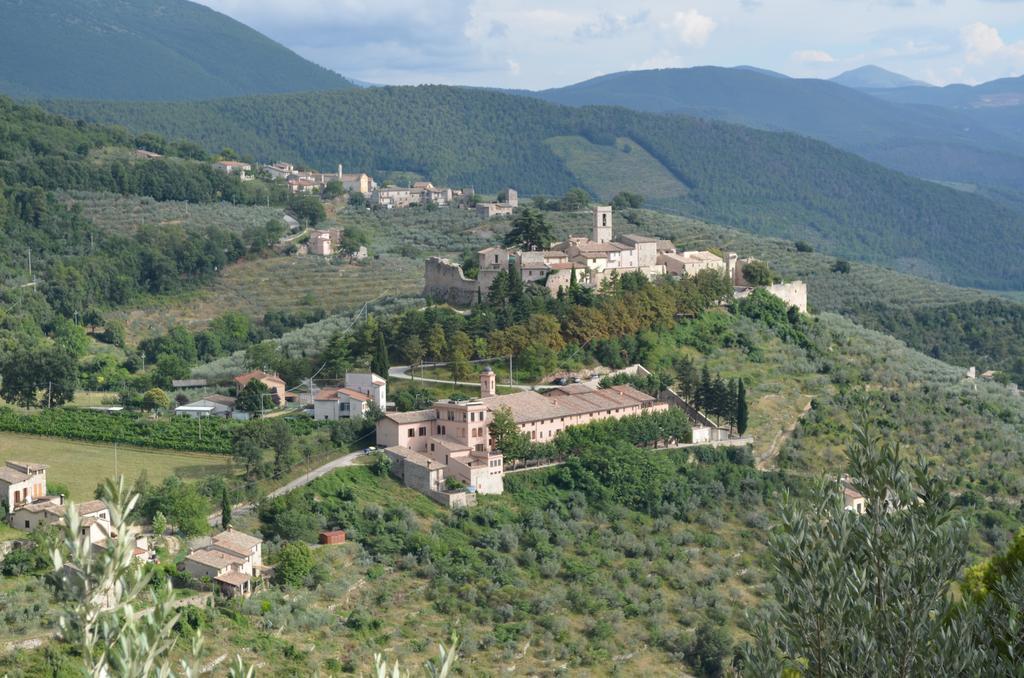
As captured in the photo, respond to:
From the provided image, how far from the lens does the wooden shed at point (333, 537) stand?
32.8m

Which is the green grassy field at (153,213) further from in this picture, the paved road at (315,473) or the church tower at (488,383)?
the paved road at (315,473)

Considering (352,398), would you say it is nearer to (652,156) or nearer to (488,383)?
(488,383)

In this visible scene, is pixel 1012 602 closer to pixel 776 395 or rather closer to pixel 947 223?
pixel 776 395

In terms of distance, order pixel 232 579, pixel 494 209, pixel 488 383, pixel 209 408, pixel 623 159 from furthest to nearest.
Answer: pixel 623 159, pixel 494 209, pixel 209 408, pixel 488 383, pixel 232 579

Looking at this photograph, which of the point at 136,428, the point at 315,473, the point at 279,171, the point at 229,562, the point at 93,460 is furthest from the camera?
the point at 279,171

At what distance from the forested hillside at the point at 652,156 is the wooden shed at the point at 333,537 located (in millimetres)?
113874

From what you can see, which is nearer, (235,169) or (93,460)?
(93,460)

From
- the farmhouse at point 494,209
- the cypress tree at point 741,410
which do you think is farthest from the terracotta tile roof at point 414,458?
the farmhouse at point 494,209

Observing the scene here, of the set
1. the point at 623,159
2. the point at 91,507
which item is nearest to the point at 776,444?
the point at 91,507

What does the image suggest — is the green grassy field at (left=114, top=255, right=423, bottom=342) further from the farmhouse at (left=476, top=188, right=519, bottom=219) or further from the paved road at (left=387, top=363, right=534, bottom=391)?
the paved road at (left=387, top=363, right=534, bottom=391)

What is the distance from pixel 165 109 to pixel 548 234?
10935 cm

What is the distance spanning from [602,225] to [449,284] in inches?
360

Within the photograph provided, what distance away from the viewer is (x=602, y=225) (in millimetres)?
56469

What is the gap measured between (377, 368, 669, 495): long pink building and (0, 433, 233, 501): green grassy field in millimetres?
4847
